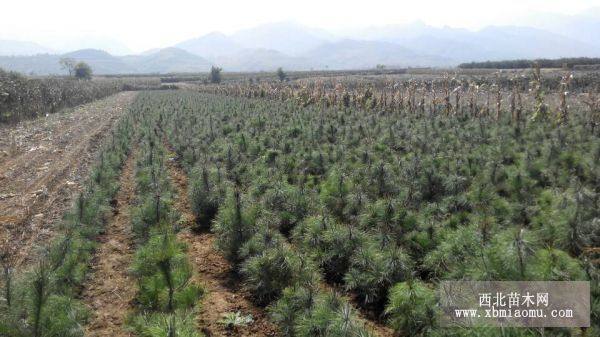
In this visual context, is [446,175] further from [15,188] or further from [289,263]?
[15,188]

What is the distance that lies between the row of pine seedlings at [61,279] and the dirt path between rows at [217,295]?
160cm

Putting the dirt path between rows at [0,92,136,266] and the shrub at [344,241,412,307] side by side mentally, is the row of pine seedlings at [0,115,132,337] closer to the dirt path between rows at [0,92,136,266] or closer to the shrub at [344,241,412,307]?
the dirt path between rows at [0,92,136,266]

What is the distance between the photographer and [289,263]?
5.69 metres

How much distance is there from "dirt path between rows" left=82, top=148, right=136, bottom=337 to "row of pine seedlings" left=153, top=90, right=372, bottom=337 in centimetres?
160

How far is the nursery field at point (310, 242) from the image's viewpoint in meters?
4.27

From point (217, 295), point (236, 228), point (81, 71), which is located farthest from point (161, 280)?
point (81, 71)

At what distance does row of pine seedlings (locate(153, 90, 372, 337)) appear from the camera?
14.7 feet

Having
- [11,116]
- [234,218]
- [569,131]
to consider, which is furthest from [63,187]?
[11,116]

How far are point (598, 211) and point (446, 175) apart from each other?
404 centimetres

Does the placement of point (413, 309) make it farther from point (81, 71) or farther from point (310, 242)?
point (81, 71)

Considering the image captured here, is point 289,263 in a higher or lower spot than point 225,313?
higher

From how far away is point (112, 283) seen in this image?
259 inches

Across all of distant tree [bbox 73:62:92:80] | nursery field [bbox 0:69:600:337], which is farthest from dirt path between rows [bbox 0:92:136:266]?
distant tree [bbox 73:62:92:80]

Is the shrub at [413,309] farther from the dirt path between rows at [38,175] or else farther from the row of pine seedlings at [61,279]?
the dirt path between rows at [38,175]
